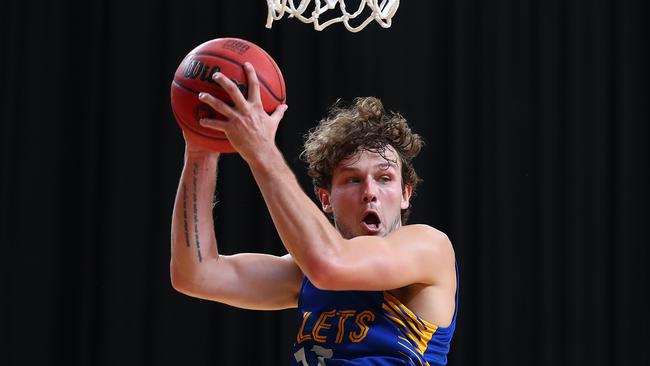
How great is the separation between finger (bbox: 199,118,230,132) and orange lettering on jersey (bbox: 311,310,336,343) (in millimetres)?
625

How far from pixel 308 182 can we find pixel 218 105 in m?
2.07

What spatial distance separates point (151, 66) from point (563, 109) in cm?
195

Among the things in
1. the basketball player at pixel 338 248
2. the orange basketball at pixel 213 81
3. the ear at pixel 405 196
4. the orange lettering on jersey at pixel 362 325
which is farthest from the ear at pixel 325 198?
the orange basketball at pixel 213 81

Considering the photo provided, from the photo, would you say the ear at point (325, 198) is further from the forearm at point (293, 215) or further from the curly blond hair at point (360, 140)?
the forearm at point (293, 215)

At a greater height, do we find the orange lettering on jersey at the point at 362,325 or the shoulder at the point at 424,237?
the shoulder at the point at 424,237

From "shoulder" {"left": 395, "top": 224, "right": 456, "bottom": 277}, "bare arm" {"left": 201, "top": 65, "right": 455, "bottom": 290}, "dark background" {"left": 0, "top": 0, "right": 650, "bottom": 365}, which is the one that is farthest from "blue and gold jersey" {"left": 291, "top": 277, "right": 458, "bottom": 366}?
"dark background" {"left": 0, "top": 0, "right": 650, "bottom": 365}

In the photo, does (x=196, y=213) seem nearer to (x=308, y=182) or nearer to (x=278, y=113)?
(x=278, y=113)

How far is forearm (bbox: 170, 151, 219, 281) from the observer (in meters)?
2.25

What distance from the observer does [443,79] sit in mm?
4051

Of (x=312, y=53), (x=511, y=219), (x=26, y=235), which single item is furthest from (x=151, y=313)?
(x=511, y=219)

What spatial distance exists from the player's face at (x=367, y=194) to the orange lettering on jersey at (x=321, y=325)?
Answer: 0.24 meters

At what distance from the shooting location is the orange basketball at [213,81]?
1882 millimetres

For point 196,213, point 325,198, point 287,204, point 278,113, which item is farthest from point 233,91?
point 325,198

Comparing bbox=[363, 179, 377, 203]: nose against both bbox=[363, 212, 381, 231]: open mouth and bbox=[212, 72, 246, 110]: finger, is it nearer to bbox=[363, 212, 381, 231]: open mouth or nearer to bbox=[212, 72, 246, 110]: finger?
bbox=[363, 212, 381, 231]: open mouth
